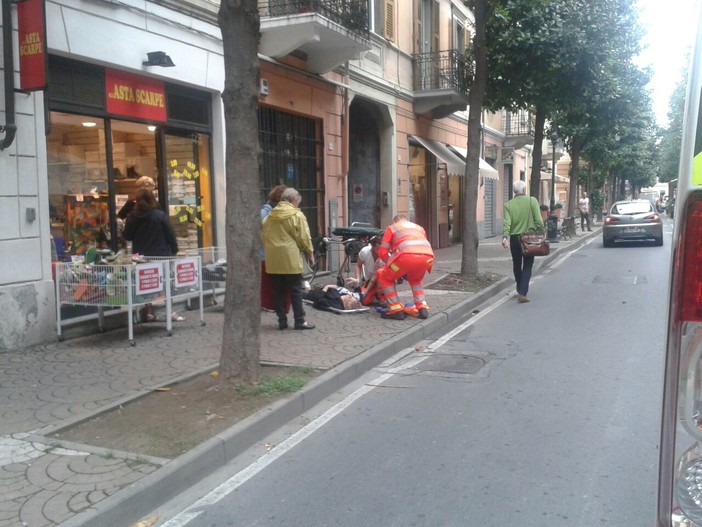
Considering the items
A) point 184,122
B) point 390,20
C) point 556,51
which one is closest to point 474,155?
point 556,51

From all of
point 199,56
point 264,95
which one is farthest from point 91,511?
point 264,95

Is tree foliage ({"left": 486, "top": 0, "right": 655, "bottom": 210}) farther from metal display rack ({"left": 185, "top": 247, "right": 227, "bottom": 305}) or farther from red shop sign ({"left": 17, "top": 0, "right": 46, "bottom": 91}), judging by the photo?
red shop sign ({"left": 17, "top": 0, "right": 46, "bottom": 91})

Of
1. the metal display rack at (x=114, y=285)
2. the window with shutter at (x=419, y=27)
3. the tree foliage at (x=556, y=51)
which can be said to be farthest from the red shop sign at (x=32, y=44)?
the window with shutter at (x=419, y=27)

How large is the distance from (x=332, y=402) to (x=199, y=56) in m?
6.50

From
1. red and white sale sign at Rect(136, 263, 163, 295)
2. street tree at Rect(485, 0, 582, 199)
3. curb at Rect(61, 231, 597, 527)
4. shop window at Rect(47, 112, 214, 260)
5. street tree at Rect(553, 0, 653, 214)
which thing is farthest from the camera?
street tree at Rect(553, 0, 653, 214)

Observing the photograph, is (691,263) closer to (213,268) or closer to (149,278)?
(149,278)

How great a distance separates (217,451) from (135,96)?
6283 millimetres

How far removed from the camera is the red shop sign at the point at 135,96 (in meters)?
8.88

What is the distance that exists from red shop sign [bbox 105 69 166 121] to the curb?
4.71 metres

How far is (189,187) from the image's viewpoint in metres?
10.7

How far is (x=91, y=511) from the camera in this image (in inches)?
141

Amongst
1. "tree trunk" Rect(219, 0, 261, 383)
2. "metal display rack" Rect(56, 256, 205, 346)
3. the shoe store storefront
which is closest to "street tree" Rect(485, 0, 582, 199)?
the shoe store storefront

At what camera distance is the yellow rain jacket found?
8.21m

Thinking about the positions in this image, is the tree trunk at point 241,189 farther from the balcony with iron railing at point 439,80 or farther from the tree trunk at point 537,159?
the tree trunk at point 537,159
